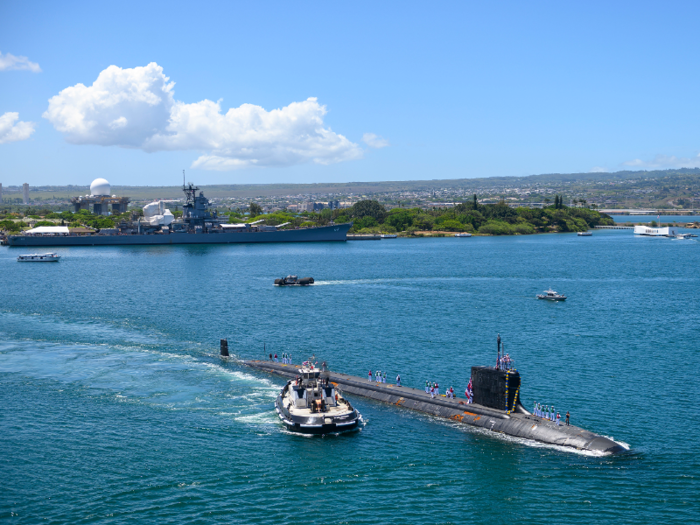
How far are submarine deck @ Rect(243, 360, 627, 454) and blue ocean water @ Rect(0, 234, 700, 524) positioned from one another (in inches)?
38.6

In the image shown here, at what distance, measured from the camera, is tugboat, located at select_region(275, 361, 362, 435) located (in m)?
44.0

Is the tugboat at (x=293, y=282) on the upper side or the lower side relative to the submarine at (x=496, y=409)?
upper

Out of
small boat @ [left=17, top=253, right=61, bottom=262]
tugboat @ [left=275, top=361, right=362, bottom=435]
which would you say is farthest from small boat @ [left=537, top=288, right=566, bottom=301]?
small boat @ [left=17, top=253, right=61, bottom=262]

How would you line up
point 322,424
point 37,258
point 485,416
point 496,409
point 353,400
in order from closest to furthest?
point 322,424 → point 485,416 → point 496,409 → point 353,400 → point 37,258

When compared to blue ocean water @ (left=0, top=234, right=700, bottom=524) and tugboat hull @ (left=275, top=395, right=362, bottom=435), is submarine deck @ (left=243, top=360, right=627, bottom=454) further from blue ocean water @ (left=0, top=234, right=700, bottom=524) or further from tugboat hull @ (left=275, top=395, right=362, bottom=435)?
tugboat hull @ (left=275, top=395, right=362, bottom=435)

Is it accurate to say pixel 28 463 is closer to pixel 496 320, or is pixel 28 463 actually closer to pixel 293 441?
pixel 293 441

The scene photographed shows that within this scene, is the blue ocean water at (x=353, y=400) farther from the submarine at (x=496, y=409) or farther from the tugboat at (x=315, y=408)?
the submarine at (x=496, y=409)

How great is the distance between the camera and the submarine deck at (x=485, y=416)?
4041 cm

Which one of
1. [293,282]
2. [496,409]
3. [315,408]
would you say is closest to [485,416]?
[496,409]

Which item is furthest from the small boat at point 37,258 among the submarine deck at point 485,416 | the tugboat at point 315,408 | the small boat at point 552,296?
the tugboat at point 315,408

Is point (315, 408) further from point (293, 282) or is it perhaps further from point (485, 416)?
point (293, 282)

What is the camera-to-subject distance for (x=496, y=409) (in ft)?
147

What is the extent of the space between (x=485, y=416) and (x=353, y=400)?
10.8 meters

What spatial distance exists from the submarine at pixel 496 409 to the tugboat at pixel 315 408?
498cm
